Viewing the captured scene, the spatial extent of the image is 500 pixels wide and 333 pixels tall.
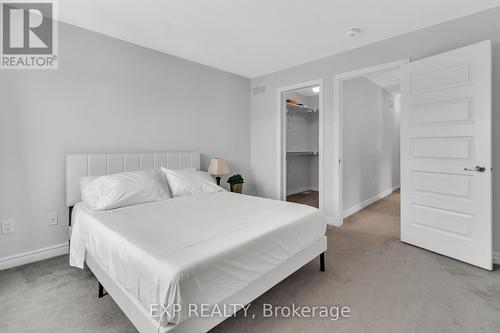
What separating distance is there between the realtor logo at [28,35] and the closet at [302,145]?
441 centimetres

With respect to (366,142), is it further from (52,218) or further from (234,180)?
(52,218)

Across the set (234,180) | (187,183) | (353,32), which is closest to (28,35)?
(187,183)

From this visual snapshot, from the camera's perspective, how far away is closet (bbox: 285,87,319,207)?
6.01 m

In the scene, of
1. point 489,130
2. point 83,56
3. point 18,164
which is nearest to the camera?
point 489,130

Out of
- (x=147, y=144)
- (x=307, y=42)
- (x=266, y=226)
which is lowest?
(x=266, y=226)

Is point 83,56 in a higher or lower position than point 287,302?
higher

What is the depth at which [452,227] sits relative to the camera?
251 centimetres

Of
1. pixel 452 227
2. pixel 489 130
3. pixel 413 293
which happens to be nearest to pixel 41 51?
pixel 413 293

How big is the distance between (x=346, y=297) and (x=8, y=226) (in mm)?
3141

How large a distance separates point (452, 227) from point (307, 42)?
2663mm

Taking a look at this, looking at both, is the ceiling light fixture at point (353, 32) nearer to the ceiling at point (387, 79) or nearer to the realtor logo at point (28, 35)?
the ceiling at point (387, 79)

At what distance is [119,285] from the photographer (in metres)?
1.51

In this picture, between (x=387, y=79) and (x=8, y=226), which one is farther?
(x=387, y=79)

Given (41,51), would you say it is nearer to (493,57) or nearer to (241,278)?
(241,278)
